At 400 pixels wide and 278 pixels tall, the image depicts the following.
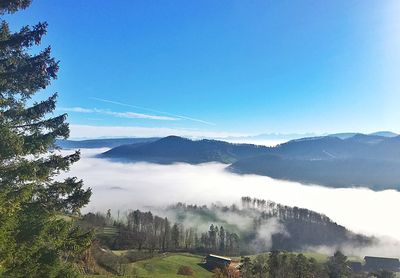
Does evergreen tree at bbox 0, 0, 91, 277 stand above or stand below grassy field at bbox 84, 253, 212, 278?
above

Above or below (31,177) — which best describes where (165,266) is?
below

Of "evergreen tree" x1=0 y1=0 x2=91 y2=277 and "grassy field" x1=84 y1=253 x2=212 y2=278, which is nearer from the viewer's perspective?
"evergreen tree" x1=0 y1=0 x2=91 y2=277

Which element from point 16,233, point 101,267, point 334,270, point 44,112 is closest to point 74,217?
point 16,233

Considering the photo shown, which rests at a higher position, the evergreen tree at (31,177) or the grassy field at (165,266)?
the evergreen tree at (31,177)

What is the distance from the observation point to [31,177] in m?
23.5

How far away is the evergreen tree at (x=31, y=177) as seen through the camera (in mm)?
22328

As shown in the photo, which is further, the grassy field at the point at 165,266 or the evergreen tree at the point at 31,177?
the grassy field at the point at 165,266

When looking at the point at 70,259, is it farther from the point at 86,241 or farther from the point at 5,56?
the point at 5,56

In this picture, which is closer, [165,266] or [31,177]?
[31,177]

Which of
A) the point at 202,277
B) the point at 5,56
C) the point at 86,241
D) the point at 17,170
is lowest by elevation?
the point at 202,277

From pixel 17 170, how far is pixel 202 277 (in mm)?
141250

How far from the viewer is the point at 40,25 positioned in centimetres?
2423

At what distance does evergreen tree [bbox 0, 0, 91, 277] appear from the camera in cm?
2233

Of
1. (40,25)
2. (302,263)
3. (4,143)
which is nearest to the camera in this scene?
(4,143)
